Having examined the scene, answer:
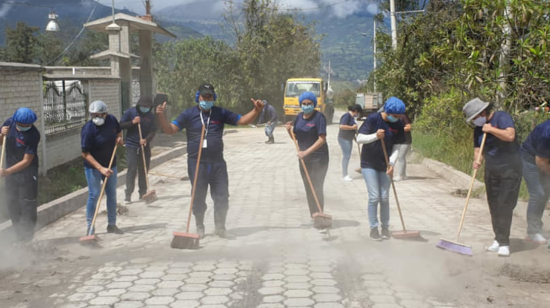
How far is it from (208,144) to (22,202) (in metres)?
2.06

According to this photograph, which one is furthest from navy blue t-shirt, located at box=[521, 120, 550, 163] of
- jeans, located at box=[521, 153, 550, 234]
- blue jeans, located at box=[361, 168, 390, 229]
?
blue jeans, located at box=[361, 168, 390, 229]

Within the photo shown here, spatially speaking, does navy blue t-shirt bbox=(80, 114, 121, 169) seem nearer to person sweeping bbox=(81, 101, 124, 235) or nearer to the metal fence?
person sweeping bbox=(81, 101, 124, 235)

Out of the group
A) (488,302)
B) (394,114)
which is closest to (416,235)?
(394,114)

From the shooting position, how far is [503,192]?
20.4 ft

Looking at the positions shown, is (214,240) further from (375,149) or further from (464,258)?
(464,258)

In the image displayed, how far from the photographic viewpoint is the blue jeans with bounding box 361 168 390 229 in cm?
690

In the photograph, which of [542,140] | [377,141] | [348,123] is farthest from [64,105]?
[542,140]

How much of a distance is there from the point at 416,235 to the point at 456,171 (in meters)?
5.26

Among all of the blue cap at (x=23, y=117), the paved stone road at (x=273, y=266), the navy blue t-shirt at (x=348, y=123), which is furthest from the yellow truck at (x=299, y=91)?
the blue cap at (x=23, y=117)

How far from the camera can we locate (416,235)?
22.3ft

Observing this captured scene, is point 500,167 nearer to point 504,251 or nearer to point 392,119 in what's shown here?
point 504,251

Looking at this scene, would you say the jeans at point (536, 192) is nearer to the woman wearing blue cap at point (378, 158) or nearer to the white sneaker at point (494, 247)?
the white sneaker at point (494, 247)

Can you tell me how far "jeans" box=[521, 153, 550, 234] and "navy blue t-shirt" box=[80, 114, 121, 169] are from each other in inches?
182

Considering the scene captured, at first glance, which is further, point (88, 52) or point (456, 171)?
point (88, 52)
